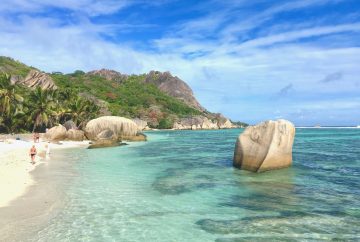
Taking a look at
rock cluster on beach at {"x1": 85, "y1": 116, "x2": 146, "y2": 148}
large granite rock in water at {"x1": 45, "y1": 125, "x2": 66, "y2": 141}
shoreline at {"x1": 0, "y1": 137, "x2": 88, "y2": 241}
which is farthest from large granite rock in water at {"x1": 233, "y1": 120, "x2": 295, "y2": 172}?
large granite rock in water at {"x1": 45, "y1": 125, "x2": 66, "y2": 141}

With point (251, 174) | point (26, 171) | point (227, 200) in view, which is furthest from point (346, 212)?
point (26, 171)

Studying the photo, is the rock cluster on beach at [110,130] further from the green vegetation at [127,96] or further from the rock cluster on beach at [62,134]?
the green vegetation at [127,96]

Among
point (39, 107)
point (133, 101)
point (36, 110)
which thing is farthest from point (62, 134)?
point (133, 101)

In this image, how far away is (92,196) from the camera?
1481 centimetres

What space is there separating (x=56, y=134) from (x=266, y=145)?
36321 mm

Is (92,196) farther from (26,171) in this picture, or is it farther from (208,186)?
(26,171)

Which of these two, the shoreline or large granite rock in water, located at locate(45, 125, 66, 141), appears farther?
large granite rock in water, located at locate(45, 125, 66, 141)

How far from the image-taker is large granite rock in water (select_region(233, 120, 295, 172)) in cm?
2089

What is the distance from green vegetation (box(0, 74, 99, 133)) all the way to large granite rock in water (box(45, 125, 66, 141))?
633cm

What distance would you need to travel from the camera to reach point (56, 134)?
50094mm

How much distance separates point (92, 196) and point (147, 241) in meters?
5.89

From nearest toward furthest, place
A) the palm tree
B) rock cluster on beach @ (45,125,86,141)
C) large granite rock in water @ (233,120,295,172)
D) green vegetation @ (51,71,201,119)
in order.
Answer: large granite rock in water @ (233,120,295,172) < rock cluster on beach @ (45,125,86,141) < the palm tree < green vegetation @ (51,71,201,119)

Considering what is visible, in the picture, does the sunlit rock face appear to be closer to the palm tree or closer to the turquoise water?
the palm tree

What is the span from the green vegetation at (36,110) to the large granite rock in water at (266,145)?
39058mm
